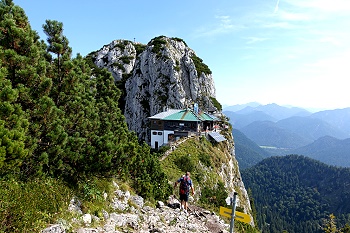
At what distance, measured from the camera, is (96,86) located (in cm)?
1519

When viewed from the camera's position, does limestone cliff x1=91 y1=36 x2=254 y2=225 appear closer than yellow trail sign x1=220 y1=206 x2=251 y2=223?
No

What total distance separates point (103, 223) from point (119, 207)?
73.4 inches

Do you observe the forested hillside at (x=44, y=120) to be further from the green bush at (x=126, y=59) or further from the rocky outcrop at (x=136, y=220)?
the green bush at (x=126, y=59)

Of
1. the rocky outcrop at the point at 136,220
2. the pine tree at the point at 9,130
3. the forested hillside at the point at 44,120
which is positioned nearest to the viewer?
the pine tree at the point at 9,130

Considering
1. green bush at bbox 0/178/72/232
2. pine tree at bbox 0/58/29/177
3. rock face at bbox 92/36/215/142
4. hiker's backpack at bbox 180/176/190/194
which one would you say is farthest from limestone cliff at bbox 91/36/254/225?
pine tree at bbox 0/58/29/177

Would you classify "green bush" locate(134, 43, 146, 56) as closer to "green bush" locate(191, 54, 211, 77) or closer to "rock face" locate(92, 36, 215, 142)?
"rock face" locate(92, 36, 215, 142)

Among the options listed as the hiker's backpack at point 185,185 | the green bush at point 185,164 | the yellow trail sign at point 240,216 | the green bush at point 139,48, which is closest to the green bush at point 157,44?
the green bush at point 139,48

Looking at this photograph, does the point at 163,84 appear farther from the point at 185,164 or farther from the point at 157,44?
the point at 185,164

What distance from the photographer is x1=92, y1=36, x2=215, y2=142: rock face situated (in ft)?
229

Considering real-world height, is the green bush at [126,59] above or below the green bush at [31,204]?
above

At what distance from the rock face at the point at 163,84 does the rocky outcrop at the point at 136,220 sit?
5479 cm

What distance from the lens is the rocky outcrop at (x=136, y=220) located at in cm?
821

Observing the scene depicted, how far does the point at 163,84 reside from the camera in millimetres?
71250

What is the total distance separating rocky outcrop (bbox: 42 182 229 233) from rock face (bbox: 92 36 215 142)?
54786 millimetres
